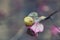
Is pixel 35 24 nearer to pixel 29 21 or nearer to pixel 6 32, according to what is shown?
pixel 29 21

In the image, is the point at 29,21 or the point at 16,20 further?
the point at 16,20

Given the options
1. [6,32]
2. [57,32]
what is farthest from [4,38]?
[57,32]

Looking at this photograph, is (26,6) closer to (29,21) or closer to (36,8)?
(36,8)

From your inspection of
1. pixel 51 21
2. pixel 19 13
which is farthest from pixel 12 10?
→ pixel 51 21

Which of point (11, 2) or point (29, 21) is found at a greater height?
point (11, 2)

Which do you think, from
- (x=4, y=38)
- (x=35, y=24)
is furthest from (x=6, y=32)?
(x=35, y=24)

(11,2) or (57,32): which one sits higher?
(11,2)

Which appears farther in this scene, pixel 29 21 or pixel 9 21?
pixel 9 21

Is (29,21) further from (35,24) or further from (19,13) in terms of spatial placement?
(19,13)
